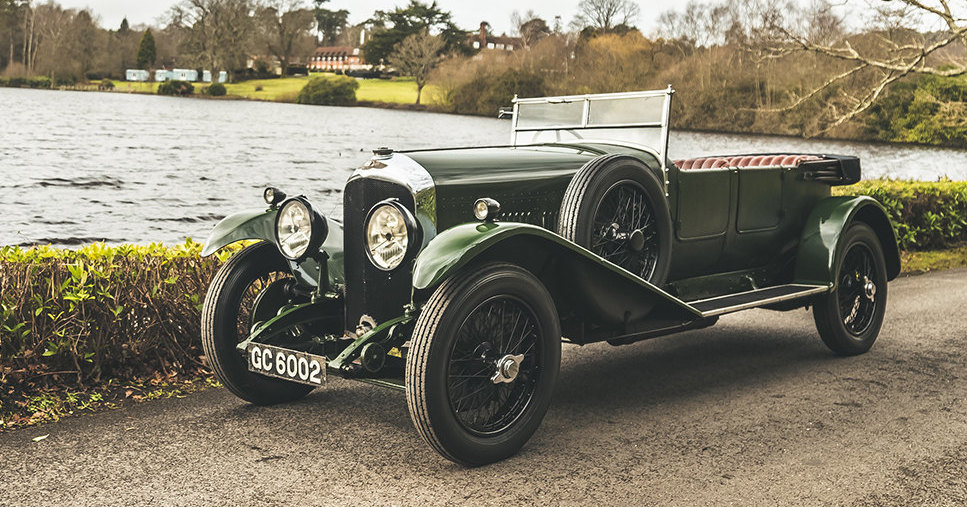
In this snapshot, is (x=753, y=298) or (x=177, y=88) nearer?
(x=753, y=298)

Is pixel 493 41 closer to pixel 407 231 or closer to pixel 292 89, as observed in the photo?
pixel 292 89

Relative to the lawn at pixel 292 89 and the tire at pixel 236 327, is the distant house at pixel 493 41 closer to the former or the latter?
the lawn at pixel 292 89

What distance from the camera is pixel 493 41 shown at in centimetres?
6462

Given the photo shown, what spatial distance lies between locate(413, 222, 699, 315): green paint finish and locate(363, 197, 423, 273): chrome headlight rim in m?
0.18

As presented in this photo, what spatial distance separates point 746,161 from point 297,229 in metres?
3.82

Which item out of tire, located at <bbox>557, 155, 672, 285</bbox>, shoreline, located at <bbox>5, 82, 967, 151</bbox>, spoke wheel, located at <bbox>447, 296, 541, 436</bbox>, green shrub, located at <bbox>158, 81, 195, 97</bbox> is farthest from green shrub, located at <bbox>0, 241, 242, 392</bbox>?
green shrub, located at <bbox>158, 81, 195, 97</bbox>

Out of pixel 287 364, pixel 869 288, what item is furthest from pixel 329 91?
pixel 287 364

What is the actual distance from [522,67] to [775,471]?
145ft

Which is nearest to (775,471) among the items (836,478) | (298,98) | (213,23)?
(836,478)

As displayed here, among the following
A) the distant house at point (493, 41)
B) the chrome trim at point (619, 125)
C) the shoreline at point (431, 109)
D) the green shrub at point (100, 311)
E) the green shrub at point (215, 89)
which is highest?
the distant house at point (493, 41)

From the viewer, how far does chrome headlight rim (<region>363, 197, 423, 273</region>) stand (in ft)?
13.1

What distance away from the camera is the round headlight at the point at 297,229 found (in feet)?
14.5

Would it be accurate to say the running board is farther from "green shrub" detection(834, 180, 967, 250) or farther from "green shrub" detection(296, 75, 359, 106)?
"green shrub" detection(296, 75, 359, 106)

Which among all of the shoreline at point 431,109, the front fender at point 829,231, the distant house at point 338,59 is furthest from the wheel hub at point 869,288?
the distant house at point 338,59
